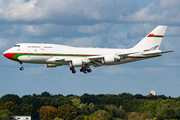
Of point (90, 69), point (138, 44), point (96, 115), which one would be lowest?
point (96, 115)

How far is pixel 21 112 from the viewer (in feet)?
646

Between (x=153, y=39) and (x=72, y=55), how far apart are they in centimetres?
2562

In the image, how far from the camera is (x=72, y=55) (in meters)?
85.6

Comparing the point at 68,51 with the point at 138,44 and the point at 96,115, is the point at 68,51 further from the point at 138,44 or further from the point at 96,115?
the point at 96,115

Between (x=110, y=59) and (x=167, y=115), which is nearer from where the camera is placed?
(x=110, y=59)

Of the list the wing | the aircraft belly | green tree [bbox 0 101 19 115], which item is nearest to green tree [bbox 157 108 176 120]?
green tree [bbox 0 101 19 115]

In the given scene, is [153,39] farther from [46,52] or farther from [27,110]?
[27,110]

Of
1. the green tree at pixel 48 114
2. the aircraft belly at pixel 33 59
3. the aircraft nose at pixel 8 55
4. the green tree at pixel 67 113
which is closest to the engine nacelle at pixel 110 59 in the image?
the aircraft belly at pixel 33 59

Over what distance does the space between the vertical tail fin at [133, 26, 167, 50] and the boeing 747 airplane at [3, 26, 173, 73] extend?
6.44 feet

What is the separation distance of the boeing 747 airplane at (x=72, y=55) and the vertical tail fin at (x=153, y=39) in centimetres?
196

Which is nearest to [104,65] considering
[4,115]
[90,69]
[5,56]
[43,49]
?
[90,69]

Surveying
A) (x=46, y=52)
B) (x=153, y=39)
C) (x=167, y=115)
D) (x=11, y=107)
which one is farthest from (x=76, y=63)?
(x=11, y=107)

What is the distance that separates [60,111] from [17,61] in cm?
10827

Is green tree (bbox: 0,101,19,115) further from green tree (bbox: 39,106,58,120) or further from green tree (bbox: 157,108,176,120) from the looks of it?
green tree (bbox: 157,108,176,120)
